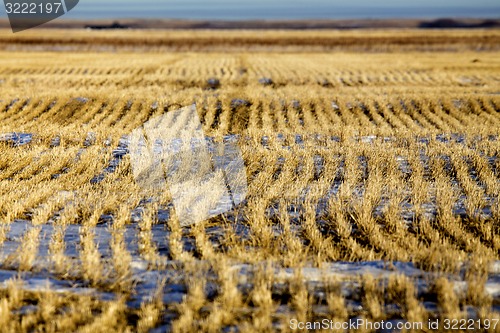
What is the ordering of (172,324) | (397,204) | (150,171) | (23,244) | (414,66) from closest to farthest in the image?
1. (172,324)
2. (23,244)
3. (397,204)
4. (150,171)
5. (414,66)

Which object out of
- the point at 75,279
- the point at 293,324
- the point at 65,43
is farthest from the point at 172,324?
the point at 65,43

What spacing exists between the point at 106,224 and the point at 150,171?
2.34 m

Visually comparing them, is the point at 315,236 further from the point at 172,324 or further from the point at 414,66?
the point at 414,66

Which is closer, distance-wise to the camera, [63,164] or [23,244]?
[23,244]

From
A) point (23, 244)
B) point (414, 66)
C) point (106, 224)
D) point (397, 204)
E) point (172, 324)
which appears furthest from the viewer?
point (414, 66)

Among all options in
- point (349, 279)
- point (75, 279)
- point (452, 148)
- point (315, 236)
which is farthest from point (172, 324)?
point (452, 148)

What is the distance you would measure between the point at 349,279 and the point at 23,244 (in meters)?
3.23

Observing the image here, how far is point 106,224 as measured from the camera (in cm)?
607

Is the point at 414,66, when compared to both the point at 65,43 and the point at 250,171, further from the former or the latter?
the point at 65,43

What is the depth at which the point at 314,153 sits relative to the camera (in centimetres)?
952

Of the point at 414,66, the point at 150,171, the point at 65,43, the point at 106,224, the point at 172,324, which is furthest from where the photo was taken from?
the point at 65,43

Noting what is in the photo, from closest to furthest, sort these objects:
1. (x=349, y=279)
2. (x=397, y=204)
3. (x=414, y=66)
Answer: (x=349, y=279) → (x=397, y=204) → (x=414, y=66)

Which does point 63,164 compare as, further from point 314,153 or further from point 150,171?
point 314,153

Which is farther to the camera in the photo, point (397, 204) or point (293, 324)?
point (397, 204)
